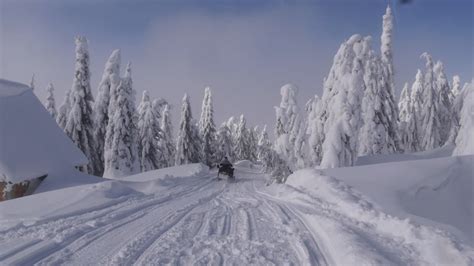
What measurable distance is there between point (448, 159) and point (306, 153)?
976 cm

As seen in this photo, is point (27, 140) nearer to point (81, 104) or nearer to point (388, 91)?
point (81, 104)

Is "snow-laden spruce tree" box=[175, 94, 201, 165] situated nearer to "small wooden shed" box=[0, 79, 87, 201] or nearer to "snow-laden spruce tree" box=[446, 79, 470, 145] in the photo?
"small wooden shed" box=[0, 79, 87, 201]

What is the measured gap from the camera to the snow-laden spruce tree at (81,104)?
101 feet

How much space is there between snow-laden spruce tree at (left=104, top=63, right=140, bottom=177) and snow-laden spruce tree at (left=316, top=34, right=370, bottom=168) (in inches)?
665

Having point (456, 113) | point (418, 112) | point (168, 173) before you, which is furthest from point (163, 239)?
point (418, 112)

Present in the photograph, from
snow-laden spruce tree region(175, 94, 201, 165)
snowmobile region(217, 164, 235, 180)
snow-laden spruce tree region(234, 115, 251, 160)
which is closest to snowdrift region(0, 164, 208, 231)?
snowmobile region(217, 164, 235, 180)

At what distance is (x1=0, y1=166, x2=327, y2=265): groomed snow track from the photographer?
5.48 meters

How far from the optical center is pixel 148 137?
128ft

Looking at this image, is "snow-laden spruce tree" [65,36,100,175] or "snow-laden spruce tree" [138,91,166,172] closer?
"snow-laden spruce tree" [65,36,100,175]

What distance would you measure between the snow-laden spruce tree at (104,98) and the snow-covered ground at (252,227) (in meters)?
21.1

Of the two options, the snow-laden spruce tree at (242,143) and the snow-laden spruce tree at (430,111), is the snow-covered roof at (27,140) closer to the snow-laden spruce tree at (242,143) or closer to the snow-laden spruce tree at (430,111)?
the snow-laden spruce tree at (430,111)

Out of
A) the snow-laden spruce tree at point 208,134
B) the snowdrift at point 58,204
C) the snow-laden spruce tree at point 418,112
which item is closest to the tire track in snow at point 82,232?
the snowdrift at point 58,204

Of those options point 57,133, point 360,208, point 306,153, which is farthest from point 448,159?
point 57,133

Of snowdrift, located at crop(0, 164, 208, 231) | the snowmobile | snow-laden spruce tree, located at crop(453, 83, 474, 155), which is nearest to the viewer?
snowdrift, located at crop(0, 164, 208, 231)
